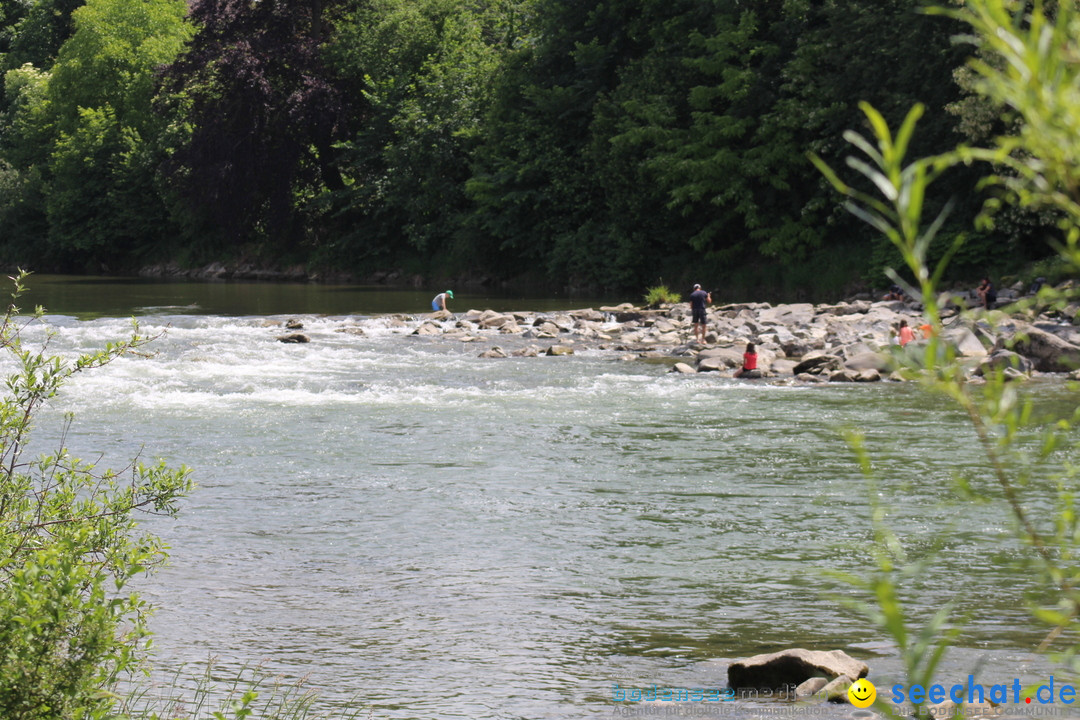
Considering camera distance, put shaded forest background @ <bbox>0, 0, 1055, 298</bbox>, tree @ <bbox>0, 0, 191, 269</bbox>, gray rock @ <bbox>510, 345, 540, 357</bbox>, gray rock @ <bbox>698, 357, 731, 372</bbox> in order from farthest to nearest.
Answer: tree @ <bbox>0, 0, 191, 269</bbox> → shaded forest background @ <bbox>0, 0, 1055, 298</bbox> → gray rock @ <bbox>510, 345, 540, 357</bbox> → gray rock @ <bbox>698, 357, 731, 372</bbox>

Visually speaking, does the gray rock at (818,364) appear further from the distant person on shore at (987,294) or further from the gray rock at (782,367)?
the distant person on shore at (987,294)

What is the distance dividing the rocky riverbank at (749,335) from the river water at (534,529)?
54.3 inches

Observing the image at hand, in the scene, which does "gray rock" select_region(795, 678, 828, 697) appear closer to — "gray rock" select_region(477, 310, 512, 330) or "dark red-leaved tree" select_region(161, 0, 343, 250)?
"gray rock" select_region(477, 310, 512, 330)

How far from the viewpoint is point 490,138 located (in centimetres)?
4297

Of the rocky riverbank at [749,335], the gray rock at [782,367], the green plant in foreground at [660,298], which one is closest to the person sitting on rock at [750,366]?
the rocky riverbank at [749,335]

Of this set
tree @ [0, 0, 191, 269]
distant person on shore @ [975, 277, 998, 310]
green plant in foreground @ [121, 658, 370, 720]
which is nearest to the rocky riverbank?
distant person on shore @ [975, 277, 998, 310]

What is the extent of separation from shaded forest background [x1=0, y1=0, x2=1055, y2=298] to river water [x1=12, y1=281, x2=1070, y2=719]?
10985 millimetres

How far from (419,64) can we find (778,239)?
20810mm

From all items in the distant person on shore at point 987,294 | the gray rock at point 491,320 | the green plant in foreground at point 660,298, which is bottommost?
the gray rock at point 491,320

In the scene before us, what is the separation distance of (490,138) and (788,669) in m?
37.5

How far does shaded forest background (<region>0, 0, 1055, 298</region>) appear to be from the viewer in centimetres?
3275

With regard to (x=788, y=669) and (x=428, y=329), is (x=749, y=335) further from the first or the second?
(x=788, y=669)

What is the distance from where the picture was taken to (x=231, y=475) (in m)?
12.7

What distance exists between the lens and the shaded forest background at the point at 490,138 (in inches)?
1289
